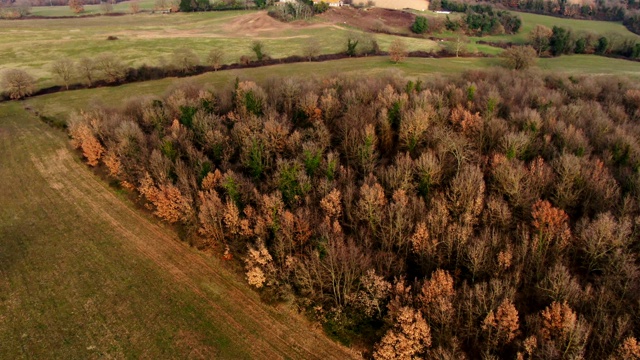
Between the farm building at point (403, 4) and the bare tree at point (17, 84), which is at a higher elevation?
the farm building at point (403, 4)

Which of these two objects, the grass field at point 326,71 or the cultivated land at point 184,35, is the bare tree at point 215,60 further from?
the cultivated land at point 184,35

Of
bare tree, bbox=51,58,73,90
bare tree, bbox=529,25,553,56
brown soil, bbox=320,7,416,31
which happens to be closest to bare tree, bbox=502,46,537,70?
bare tree, bbox=529,25,553,56

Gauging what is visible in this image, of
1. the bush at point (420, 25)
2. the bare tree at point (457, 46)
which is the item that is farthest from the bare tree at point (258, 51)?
the bush at point (420, 25)

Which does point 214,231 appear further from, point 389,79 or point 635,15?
point 635,15

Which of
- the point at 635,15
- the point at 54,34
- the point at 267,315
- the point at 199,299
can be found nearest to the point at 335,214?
the point at 267,315

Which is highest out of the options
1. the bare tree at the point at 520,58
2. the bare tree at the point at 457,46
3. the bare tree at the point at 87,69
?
the bare tree at the point at 457,46

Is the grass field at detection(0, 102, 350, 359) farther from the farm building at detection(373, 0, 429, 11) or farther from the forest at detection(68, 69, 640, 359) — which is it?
the farm building at detection(373, 0, 429, 11)
